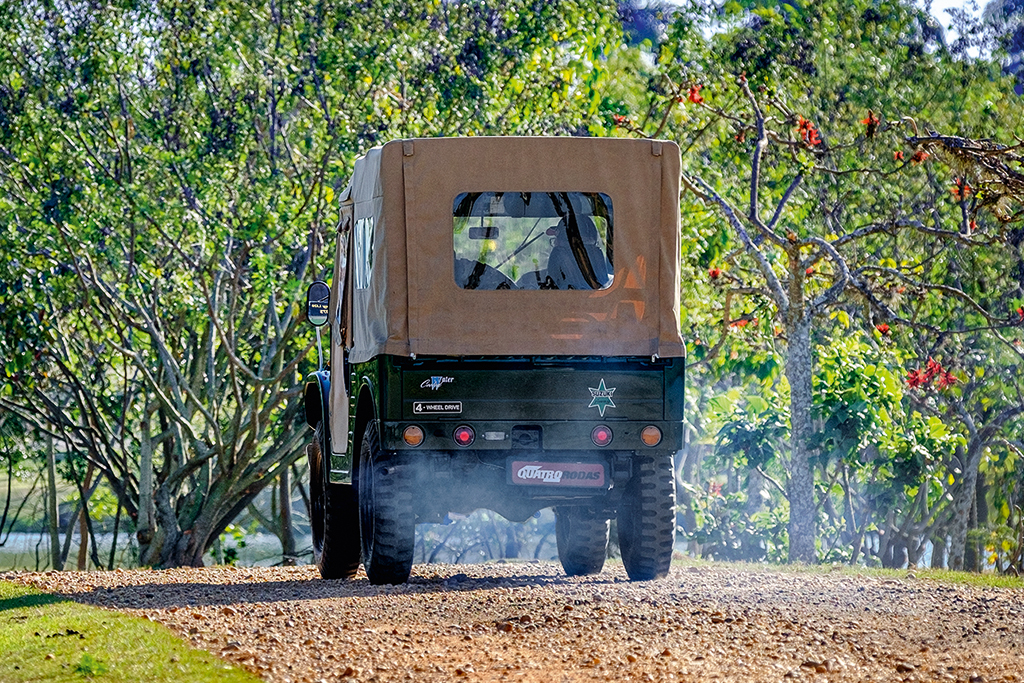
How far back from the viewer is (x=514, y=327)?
10336mm

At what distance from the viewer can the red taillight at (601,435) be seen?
10.3 meters

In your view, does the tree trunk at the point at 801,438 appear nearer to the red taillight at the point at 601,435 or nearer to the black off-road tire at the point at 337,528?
the black off-road tire at the point at 337,528

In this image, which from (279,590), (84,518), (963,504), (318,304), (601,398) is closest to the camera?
(601,398)

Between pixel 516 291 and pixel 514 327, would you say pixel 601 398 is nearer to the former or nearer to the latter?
pixel 514 327

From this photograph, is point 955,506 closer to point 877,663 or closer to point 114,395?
point 114,395

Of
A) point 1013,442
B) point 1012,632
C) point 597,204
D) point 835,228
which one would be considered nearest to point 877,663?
point 1012,632

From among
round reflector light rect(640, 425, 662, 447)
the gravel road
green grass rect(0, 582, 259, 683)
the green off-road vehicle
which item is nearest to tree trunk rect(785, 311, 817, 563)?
the gravel road

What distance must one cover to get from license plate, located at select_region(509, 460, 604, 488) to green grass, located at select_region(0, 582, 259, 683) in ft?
8.77

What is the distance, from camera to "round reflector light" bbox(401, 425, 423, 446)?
10.1 m

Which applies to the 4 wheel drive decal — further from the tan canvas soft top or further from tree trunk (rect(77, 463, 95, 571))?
tree trunk (rect(77, 463, 95, 571))

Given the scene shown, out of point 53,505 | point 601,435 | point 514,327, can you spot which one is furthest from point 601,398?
point 53,505

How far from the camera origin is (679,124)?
19594mm

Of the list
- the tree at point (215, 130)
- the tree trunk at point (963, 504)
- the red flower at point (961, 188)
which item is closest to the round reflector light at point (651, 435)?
the red flower at point (961, 188)

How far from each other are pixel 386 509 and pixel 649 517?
1.94 metres
